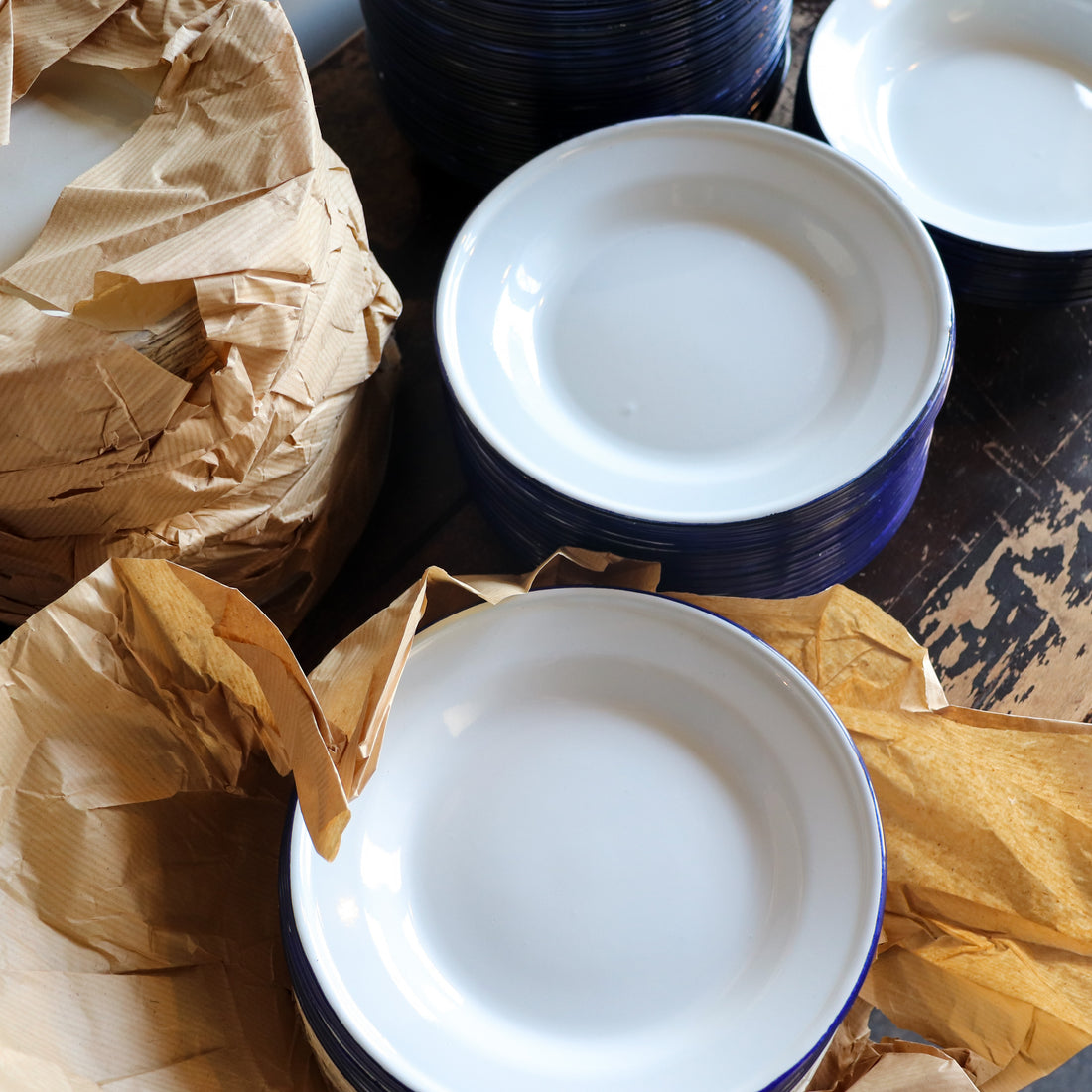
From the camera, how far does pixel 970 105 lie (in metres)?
0.82

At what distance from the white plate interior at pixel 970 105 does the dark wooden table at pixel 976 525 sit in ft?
0.29

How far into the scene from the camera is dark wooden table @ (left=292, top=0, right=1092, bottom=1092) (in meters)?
0.73

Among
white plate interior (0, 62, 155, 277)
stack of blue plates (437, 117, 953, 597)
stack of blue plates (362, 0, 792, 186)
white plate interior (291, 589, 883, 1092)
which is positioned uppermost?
white plate interior (0, 62, 155, 277)

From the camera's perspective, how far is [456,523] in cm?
79

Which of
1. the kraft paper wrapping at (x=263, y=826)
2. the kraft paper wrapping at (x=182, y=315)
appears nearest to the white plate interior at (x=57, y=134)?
the kraft paper wrapping at (x=182, y=315)

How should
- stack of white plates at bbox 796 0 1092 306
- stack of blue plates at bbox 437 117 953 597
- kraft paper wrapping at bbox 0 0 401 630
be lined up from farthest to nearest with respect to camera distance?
stack of white plates at bbox 796 0 1092 306, stack of blue plates at bbox 437 117 953 597, kraft paper wrapping at bbox 0 0 401 630

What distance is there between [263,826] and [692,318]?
0.41 m

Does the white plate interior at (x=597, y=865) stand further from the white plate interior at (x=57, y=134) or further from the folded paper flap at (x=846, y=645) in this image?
the white plate interior at (x=57, y=134)

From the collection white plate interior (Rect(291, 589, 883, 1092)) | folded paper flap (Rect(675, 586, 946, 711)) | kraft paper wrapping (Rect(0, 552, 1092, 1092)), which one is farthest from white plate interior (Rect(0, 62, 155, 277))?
folded paper flap (Rect(675, 586, 946, 711))

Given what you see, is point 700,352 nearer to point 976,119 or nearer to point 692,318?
point 692,318

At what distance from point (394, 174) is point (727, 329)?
345mm

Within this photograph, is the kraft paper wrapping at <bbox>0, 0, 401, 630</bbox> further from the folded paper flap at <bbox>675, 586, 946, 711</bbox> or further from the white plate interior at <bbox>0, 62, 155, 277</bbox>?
the folded paper flap at <bbox>675, 586, 946, 711</bbox>

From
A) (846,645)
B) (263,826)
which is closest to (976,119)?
(846,645)

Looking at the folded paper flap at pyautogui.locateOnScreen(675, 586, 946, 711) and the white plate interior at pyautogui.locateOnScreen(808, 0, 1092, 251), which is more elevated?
the white plate interior at pyautogui.locateOnScreen(808, 0, 1092, 251)
